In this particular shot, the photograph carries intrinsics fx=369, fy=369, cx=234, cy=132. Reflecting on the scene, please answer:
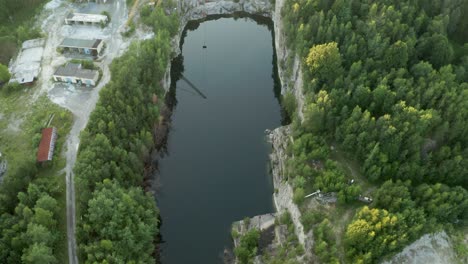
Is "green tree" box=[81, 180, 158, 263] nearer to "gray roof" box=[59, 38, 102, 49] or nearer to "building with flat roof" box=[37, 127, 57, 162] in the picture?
"building with flat roof" box=[37, 127, 57, 162]

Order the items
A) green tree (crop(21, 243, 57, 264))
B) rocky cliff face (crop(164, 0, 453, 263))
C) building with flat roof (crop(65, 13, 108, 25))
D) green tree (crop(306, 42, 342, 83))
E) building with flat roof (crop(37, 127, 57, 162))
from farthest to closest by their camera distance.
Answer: building with flat roof (crop(65, 13, 108, 25)), green tree (crop(306, 42, 342, 83)), building with flat roof (crop(37, 127, 57, 162)), rocky cliff face (crop(164, 0, 453, 263)), green tree (crop(21, 243, 57, 264))

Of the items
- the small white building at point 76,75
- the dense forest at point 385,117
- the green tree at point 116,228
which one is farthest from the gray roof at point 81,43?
the dense forest at point 385,117

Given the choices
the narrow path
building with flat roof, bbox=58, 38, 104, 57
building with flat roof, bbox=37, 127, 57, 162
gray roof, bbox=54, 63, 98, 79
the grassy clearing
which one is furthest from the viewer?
building with flat roof, bbox=58, 38, 104, 57

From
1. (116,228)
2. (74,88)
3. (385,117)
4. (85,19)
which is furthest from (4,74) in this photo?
(385,117)

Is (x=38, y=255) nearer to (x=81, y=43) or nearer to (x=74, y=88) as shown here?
(x=74, y=88)

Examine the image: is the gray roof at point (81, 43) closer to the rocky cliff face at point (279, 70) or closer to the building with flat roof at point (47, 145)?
the rocky cliff face at point (279, 70)

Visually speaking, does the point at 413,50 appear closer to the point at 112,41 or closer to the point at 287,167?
the point at 287,167

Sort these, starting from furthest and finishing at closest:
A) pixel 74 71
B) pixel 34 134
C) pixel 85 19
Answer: pixel 85 19 → pixel 74 71 → pixel 34 134

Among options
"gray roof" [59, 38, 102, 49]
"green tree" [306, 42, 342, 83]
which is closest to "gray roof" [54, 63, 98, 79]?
"gray roof" [59, 38, 102, 49]
